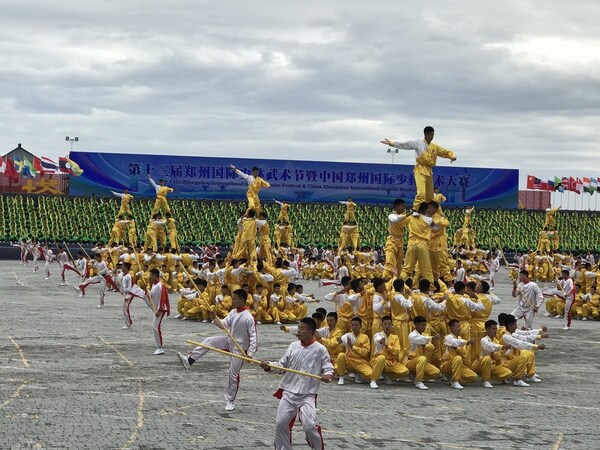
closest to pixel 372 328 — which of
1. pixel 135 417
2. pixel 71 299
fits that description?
pixel 135 417

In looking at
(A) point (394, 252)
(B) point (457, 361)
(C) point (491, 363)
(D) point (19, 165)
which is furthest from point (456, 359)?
(D) point (19, 165)

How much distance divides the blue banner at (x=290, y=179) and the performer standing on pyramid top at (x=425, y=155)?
4663 cm

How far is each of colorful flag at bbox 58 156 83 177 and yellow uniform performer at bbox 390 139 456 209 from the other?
46893mm

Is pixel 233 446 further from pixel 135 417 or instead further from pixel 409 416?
pixel 409 416

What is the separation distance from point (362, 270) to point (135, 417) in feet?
88.3

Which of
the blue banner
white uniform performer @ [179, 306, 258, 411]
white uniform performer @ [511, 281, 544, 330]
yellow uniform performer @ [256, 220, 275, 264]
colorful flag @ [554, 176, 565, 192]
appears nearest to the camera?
white uniform performer @ [179, 306, 258, 411]

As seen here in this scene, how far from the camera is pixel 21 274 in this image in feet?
137

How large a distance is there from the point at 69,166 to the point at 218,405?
168ft

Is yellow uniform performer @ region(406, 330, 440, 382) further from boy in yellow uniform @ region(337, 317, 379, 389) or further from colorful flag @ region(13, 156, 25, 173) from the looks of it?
colorful flag @ region(13, 156, 25, 173)

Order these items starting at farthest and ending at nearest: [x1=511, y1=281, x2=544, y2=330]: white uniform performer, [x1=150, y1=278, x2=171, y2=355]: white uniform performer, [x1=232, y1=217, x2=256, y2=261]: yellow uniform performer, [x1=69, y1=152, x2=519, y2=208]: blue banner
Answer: [x1=69, y1=152, x2=519, y2=208]: blue banner → [x1=232, y1=217, x2=256, y2=261]: yellow uniform performer → [x1=511, y1=281, x2=544, y2=330]: white uniform performer → [x1=150, y1=278, x2=171, y2=355]: white uniform performer

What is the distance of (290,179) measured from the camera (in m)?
65.9

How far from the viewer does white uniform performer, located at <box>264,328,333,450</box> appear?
9281 mm

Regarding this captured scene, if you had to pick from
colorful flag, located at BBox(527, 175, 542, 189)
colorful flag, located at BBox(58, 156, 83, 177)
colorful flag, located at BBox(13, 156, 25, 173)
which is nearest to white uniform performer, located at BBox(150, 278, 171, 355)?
colorful flag, located at BBox(58, 156, 83, 177)

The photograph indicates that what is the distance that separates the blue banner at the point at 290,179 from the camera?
2466 inches
